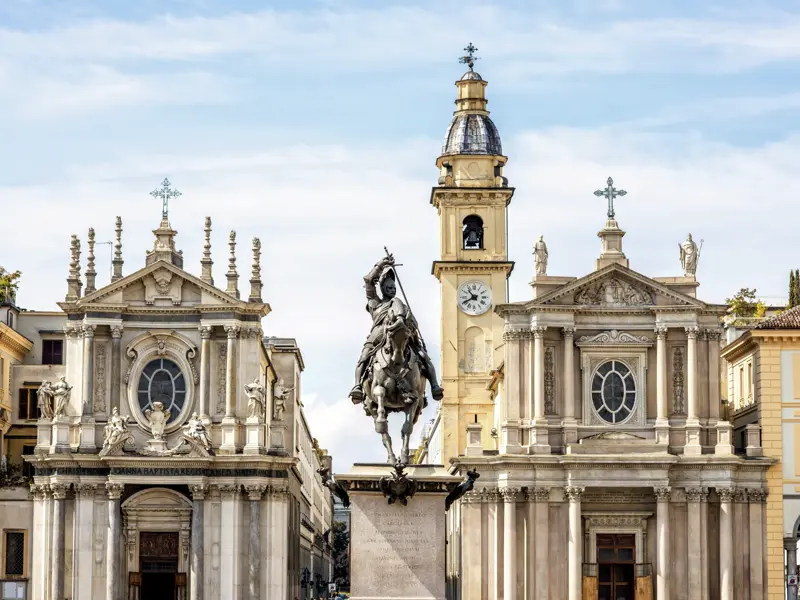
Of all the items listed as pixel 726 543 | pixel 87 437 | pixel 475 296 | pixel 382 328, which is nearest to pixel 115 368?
pixel 87 437

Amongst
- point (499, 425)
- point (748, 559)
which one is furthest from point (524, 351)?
point (748, 559)

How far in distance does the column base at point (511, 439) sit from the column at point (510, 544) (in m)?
1.77

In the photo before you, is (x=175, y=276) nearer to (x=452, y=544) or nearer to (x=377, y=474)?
(x=452, y=544)

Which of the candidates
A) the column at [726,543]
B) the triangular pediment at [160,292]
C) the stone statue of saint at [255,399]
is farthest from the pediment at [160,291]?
the column at [726,543]

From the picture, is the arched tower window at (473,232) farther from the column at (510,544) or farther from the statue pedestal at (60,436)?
the statue pedestal at (60,436)

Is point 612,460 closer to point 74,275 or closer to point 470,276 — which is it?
point 470,276

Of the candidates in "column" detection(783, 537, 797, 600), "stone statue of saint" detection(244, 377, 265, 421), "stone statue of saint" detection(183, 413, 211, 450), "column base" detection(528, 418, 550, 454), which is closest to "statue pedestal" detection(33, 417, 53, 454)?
"stone statue of saint" detection(183, 413, 211, 450)

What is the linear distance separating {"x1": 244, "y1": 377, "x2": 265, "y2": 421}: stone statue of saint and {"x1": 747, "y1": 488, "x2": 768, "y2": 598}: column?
845 inches

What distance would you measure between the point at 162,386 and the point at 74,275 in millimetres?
6272

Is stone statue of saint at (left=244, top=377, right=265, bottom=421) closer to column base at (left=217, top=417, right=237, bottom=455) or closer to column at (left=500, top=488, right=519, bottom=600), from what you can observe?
column base at (left=217, top=417, right=237, bottom=455)

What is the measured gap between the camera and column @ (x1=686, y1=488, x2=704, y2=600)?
79438mm

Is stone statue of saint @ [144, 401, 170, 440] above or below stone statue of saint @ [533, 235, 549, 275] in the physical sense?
below

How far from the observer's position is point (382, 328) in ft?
107

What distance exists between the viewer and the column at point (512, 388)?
3214 inches
